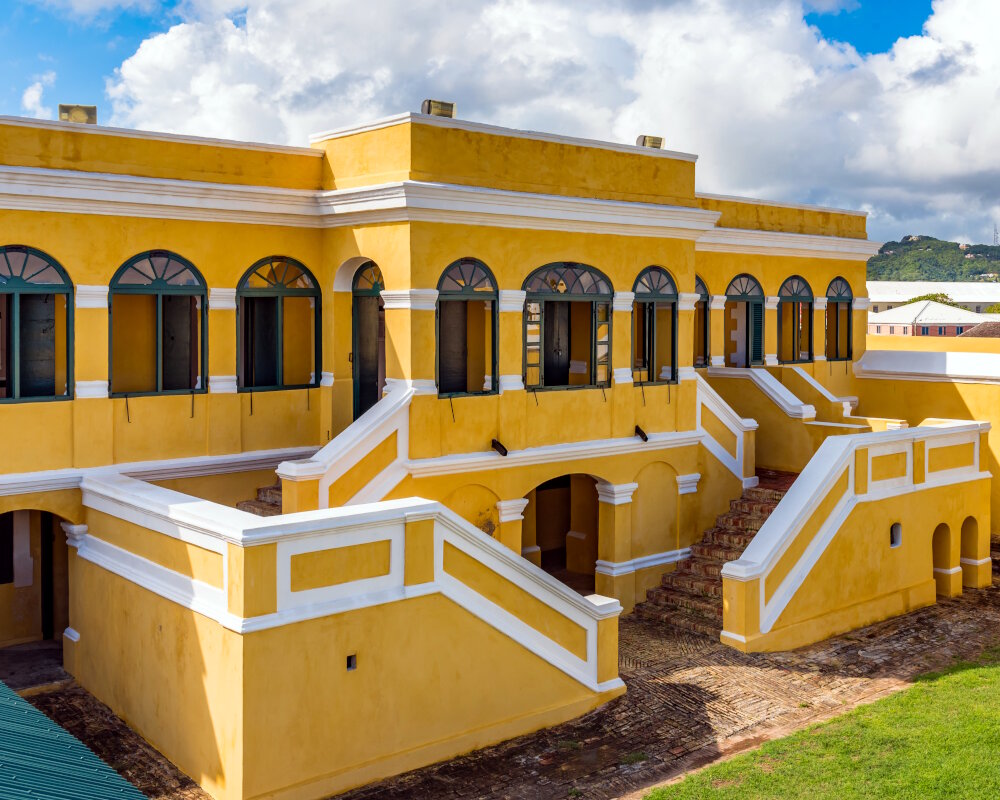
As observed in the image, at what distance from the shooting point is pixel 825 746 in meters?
13.5

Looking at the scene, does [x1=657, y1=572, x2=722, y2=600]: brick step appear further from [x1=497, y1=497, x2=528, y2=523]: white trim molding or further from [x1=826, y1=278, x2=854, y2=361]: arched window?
[x1=826, y1=278, x2=854, y2=361]: arched window

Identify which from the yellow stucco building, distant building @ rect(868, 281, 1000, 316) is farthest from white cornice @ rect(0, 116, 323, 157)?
distant building @ rect(868, 281, 1000, 316)

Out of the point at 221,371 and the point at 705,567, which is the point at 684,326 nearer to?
the point at 705,567

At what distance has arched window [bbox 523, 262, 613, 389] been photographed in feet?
58.0

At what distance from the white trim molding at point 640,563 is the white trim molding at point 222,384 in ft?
22.2

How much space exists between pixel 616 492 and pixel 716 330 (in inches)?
246

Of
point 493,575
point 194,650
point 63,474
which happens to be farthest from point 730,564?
point 63,474

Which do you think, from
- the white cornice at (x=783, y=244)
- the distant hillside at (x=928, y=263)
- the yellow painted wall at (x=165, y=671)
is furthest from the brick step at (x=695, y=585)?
the distant hillside at (x=928, y=263)

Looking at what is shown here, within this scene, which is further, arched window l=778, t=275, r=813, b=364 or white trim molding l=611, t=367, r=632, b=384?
arched window l=778, t=275, r=813, b=364

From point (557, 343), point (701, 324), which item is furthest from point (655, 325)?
point (701, 324)

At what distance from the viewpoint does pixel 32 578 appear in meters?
16.6

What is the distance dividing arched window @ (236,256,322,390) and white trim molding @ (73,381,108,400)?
7.27 ft

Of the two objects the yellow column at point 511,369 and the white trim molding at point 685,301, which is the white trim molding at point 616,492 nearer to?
the yellow column at point 511,369

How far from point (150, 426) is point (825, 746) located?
9955mm
